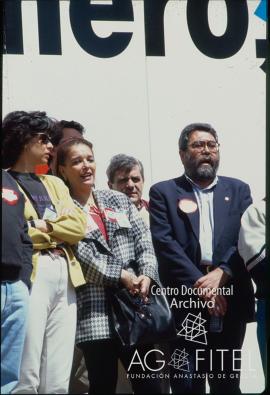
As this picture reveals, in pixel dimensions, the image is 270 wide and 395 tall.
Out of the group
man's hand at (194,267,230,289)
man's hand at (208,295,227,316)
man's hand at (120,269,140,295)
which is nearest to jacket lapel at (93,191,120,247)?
man's hand at (120,269,140,295)

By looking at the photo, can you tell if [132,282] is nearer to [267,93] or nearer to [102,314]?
[102,314]

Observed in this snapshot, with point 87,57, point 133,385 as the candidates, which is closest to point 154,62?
point 87,57

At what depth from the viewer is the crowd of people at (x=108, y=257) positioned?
449 cm

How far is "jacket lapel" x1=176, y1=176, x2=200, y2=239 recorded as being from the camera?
500 cm

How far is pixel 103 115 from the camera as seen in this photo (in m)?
5.07

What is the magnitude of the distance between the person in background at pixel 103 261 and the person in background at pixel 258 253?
0.45m

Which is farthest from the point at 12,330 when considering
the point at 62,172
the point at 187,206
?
the point at 187,206

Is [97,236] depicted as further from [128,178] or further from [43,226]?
[128,178]

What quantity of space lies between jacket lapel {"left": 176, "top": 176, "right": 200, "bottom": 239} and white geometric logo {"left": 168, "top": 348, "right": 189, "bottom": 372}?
0.55 m

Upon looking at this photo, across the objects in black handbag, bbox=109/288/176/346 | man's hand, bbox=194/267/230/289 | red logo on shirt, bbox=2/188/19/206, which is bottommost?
black handbag, bbox=109/288/176/346

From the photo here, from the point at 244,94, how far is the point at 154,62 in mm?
483

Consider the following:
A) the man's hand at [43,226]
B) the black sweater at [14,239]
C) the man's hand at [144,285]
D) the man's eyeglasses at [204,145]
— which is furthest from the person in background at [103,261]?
the man's eyeglasses at [204,145]

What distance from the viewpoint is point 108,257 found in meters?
4.74

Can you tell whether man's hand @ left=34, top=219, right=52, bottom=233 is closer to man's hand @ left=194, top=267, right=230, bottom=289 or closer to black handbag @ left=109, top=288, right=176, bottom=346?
black handbag @ left=109, top=288, right=176, bottom=346
